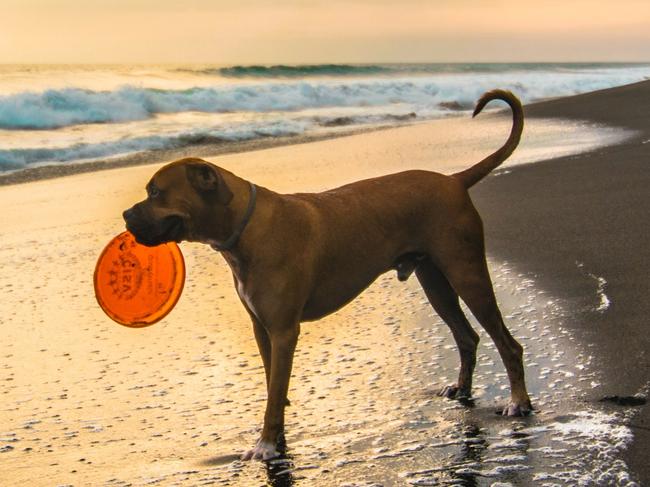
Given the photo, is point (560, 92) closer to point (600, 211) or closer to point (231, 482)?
point (600, 211)

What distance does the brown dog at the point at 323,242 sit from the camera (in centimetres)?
414

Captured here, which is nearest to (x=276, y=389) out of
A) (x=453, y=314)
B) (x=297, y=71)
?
(x=453, y=314)

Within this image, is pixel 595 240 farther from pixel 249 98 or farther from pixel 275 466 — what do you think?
pixel 249 98

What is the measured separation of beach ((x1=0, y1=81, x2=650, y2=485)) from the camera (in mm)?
3934

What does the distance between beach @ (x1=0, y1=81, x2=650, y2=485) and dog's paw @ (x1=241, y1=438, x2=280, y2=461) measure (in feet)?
0.18

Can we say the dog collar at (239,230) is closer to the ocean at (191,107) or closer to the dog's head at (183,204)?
the dog's head at (183,204)

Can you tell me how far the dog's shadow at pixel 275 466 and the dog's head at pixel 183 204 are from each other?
2.94 feet

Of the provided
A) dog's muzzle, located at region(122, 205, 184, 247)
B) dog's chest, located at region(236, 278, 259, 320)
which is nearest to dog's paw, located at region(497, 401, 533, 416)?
dog's chest, located at region(236, 278, 259, 320)

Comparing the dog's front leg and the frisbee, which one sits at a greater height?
the frisbee

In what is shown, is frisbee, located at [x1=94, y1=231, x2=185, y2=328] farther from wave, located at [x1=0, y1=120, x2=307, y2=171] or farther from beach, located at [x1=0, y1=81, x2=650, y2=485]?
wave, located at [x1=0, y1=120, x2=307, y2=171]

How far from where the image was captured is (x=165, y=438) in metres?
4.30

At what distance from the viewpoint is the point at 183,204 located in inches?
162

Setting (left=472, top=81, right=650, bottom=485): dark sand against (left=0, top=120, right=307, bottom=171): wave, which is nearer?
(left=472, top=81, right=650, bottom=485): dark sand

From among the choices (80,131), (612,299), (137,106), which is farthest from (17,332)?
(137,106)
